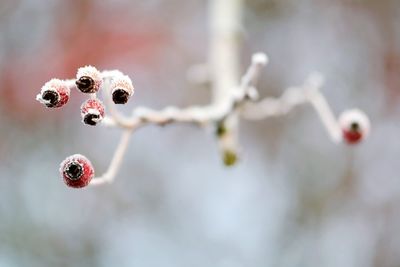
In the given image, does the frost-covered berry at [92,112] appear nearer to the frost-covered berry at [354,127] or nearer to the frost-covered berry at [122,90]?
the frost-covered berry at [122,90]

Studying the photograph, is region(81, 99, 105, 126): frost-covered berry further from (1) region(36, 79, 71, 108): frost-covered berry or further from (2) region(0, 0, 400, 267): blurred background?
(2) region(0, 0, 400, 267): blurred background

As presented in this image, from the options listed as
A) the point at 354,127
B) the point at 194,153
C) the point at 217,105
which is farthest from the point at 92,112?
the point at 194,153

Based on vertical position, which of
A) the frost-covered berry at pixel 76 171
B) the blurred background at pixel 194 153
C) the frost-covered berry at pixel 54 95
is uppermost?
the blurred background at pixel 194 153

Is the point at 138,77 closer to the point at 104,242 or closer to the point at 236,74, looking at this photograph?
the point at 104,242

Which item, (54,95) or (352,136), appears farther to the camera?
(352,136)

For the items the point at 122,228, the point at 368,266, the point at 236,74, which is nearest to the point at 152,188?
the point at 122,228

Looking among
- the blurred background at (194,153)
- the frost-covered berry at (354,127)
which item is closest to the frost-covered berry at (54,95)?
the frost-covered berry at (354,127)

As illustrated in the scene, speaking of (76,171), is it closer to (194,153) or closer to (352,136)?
(352,136)
